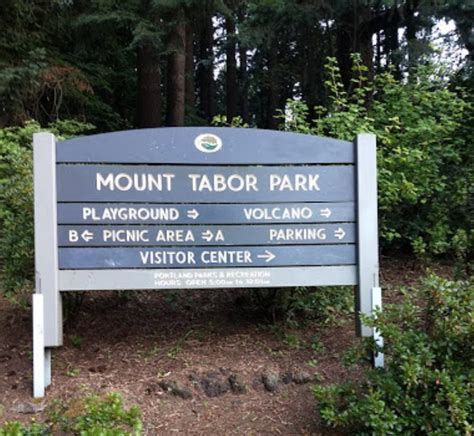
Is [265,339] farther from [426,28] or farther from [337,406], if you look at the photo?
[426,28]

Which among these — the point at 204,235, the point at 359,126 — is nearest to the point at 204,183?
the point at 204,235

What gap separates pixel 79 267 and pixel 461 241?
2985 mm

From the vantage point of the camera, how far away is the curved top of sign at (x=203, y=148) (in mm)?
3744

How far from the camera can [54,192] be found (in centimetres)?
366

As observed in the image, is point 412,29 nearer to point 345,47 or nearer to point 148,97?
point 345,47

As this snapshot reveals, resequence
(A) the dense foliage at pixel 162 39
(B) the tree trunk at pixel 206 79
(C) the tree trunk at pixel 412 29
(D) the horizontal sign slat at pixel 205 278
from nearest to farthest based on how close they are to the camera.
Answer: (D) the horizontal sign slat at pixel 205 278 → (A) the dense foliage at pixel 162 39 → (C) the tree trunk at pixel 412 29 → (B) the tree trunk at pixel 206 79

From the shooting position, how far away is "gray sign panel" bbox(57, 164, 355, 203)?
3719 millimetres

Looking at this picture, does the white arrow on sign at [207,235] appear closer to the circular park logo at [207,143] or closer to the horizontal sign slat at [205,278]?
the horizontal sign slat at [205,278]

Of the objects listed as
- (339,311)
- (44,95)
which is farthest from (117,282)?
(44,95)

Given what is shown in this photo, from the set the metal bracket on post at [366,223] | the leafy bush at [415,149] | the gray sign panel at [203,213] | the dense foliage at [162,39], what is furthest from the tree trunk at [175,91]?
the metal bracket on post at [366,223]

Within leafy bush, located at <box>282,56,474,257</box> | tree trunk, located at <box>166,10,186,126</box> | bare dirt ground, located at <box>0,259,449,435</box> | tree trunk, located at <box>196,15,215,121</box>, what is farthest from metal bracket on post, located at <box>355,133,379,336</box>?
→ tree trunk, located at <box>196,15,215,121</box>

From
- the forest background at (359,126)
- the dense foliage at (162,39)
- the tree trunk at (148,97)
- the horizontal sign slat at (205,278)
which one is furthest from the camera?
the tree trunk at (148,97)

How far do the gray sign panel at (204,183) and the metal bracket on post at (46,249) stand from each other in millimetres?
92

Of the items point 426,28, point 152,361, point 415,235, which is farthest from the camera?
point 426,28
